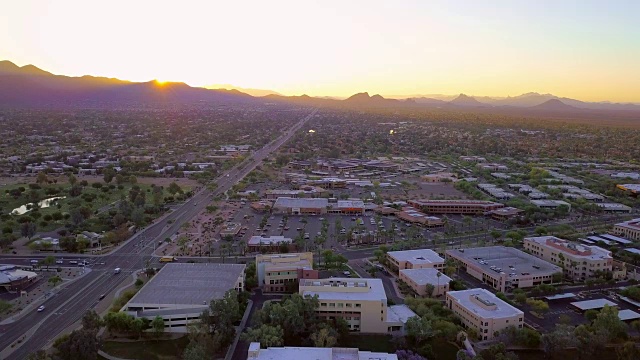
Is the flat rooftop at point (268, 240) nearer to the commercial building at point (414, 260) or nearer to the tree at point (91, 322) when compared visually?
the commercial building at point (414, 260)

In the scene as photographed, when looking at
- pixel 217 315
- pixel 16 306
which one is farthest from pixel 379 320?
pixel 16 306

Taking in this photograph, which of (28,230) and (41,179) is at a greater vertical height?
(41,179)

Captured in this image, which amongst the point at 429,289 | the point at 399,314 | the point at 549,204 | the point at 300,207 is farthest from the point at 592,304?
the point at 300,207

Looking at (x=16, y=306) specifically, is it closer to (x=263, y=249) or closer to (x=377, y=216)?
(x=263, y=249)

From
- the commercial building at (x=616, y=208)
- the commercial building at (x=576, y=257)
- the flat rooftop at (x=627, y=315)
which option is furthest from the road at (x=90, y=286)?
the commercial building at (x=616, y=208)

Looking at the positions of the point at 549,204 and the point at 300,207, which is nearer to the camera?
the point at 300,207

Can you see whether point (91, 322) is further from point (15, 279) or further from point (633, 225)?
point (633, 225)
